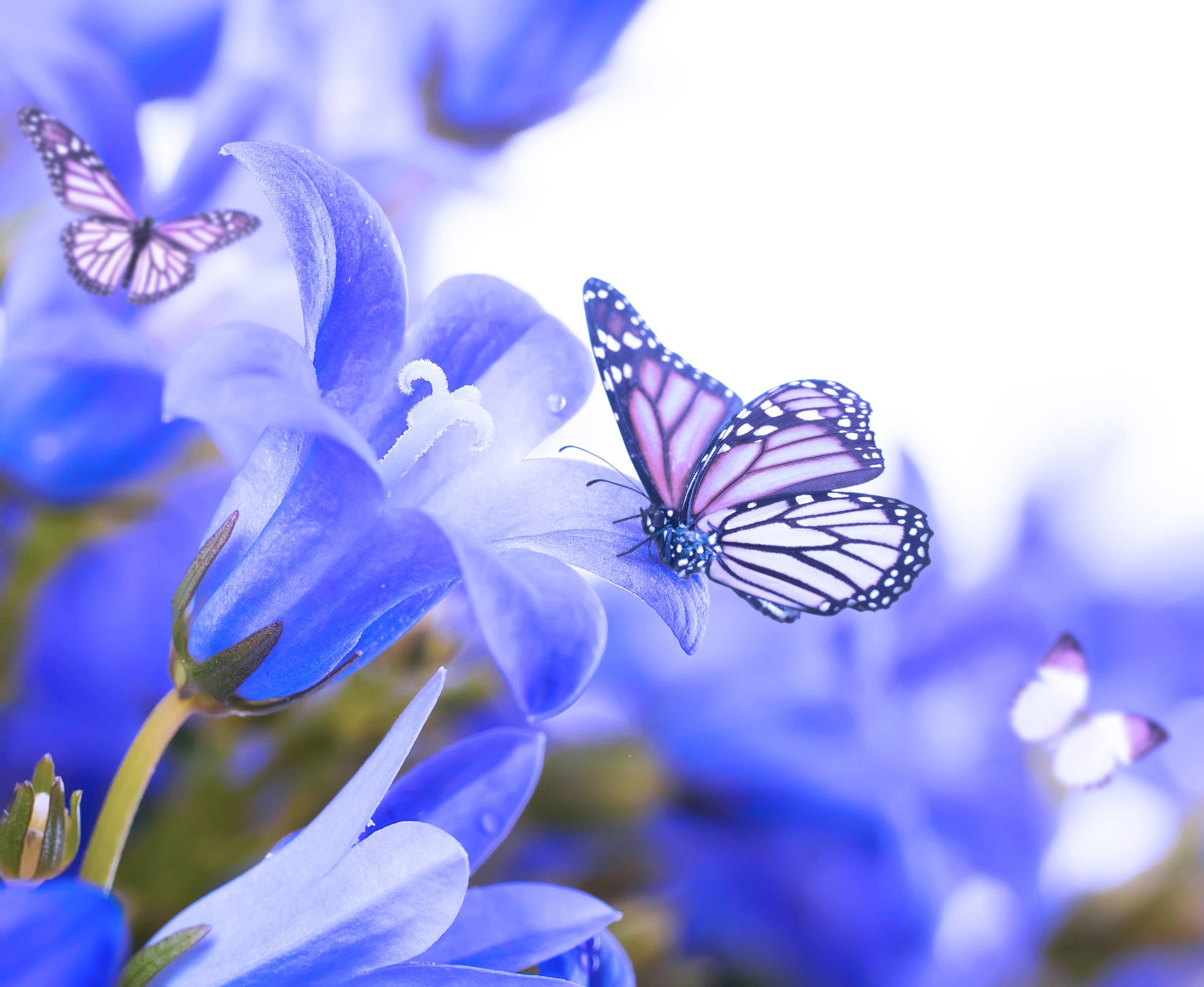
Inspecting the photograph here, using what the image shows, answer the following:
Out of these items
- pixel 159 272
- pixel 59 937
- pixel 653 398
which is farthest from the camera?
pixel 159 272

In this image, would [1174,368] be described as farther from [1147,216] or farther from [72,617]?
[72,617]

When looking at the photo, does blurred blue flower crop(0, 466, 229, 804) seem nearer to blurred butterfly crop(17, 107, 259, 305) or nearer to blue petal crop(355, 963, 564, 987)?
blurred butterfly crop(17, 107, 259, 305)

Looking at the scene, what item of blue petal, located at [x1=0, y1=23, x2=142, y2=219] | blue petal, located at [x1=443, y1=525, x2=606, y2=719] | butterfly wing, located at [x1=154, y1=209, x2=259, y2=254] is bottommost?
blue petal, located at [x1=443, y1=525, x2=606, y2=719]

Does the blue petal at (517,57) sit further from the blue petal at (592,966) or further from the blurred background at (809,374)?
the blue petal at (592,966)

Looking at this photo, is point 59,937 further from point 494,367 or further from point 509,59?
point 509,59

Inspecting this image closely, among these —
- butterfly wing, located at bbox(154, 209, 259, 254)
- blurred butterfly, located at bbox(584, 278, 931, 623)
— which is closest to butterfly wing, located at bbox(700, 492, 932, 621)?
blurred butterfly, located at bbox(584, 278, 931, 623)

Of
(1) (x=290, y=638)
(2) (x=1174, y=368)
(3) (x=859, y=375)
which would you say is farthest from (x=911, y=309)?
(1) (x=290, y=638)

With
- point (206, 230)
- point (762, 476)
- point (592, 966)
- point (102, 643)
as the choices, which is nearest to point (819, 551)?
point (762, 476)
